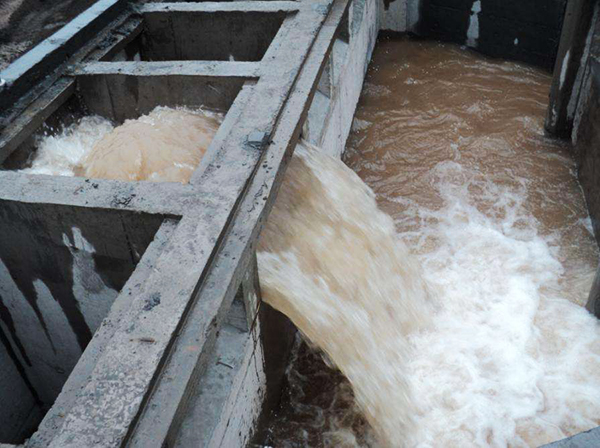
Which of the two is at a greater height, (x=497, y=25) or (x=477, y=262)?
(x=497, y=25)

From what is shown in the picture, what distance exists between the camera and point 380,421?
11.6 ft

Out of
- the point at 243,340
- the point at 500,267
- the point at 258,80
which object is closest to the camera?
the point at 243,340

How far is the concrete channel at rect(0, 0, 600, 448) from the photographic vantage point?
90.3 inches

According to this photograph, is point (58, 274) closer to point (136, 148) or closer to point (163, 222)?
point (163, 222)

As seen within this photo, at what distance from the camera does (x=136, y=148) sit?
12.7 ft

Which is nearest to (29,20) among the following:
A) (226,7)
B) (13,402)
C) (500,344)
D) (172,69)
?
(226,7)

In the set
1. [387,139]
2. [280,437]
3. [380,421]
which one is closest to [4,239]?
[280,437]

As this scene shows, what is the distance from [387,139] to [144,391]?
4.81 m

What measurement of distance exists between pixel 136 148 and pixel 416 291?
7.44 feet

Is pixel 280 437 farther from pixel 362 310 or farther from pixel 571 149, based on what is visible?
pixel 571 149

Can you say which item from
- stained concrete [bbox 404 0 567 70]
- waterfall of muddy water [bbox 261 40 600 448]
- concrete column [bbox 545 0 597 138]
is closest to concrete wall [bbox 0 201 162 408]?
waterfall of muddy water [bbox 261 40 600 448]

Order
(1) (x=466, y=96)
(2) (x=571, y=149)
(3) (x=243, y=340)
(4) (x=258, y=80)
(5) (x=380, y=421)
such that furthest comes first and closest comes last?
(1) (x=466, y=96)
(2) (x=571, y=149)
(4) (x=258, y=80)
(5) (x=380, y=421)
(3) (x=243, y=340)

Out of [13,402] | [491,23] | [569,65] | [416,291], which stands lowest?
[13,402]

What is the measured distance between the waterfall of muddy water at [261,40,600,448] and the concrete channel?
1.03 feet
